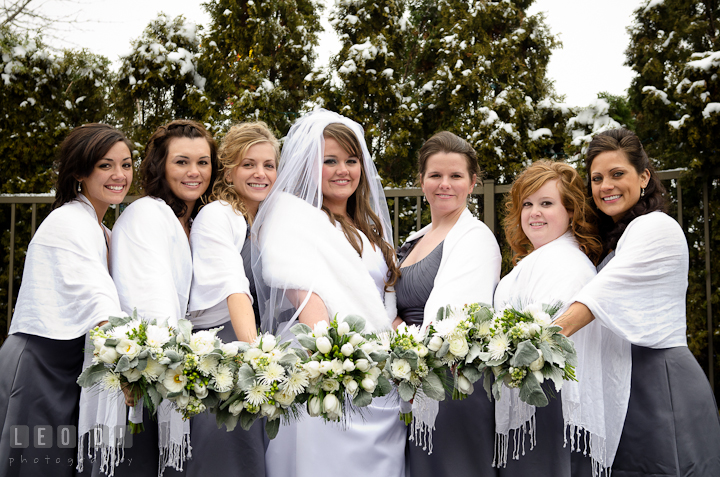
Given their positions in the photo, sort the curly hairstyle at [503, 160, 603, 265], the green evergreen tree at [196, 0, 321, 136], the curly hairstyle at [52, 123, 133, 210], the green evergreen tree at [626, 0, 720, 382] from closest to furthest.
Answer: the curly hairstyle at [52, 123, 133, 210] → the curly hairstyle at [503, 160, 603, 265] → the green evergreen tree at [626, 0, 720, 382] → the green evergreen tree at [196, 0, 321, 136]

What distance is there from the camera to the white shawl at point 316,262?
299 cm

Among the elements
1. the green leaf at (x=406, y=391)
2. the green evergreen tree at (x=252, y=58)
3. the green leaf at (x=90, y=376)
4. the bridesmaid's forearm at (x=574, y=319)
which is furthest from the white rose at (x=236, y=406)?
the green evergreen tree at (x=252, y=58)

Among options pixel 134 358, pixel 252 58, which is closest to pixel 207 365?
pixel 134 358

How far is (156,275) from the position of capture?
292 cm

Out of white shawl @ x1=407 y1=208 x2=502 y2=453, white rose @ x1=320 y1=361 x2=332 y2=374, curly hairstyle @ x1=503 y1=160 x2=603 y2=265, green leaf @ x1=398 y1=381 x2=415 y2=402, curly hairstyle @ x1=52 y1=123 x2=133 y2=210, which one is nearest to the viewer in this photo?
white rose @ x1=320 y1=361 x2=332 y2=374

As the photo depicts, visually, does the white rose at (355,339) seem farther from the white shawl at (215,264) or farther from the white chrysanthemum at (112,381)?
the white chrysanthemum at (112,381)

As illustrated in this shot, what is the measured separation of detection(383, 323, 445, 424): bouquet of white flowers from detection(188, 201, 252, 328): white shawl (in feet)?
3.07

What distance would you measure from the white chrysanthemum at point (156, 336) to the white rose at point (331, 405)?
75 cm

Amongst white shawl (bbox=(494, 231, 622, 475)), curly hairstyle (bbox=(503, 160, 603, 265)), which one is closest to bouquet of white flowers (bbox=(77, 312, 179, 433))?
white shawl (bbox=(494, 231, 622, 475))

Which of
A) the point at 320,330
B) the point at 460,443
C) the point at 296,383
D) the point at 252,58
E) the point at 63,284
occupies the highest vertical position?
the point at 252,58

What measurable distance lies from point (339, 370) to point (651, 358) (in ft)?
5.74

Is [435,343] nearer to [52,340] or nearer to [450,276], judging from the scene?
[450,276]

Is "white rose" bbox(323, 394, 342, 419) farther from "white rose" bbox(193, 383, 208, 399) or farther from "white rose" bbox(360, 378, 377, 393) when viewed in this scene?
"white rose" bbox(193, 383, 208, 399)

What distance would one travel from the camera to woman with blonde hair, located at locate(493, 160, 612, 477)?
2.88 metres
